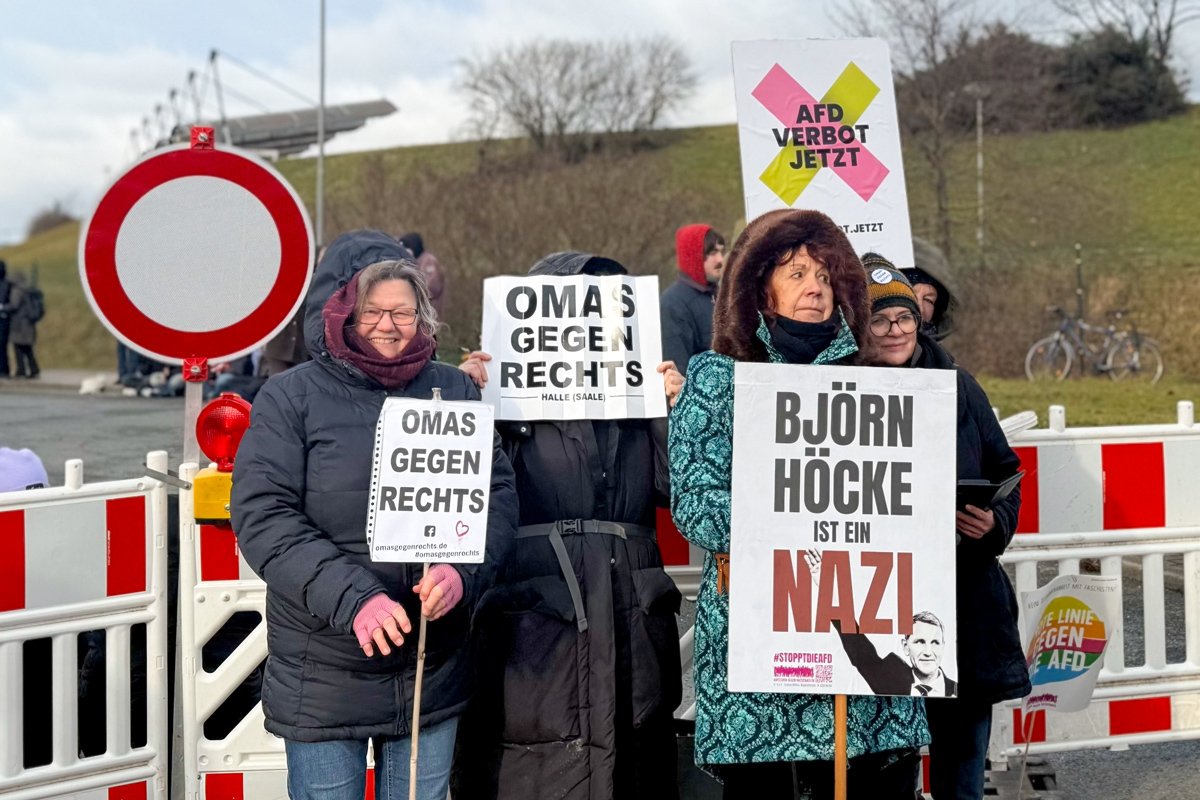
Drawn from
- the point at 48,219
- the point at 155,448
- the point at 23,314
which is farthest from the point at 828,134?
the point at 48,219

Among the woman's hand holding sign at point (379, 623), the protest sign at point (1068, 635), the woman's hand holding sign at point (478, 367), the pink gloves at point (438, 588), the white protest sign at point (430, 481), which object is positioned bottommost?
the protest sign at point (1068, 635)

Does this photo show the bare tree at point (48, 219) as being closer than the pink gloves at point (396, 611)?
No

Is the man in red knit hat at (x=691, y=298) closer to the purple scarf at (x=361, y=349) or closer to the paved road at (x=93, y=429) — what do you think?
the purple scarf at (x=361, y=349)

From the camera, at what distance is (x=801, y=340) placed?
350cm

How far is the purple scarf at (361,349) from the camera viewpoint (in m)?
3.57

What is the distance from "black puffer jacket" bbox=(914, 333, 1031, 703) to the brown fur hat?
0.55 m

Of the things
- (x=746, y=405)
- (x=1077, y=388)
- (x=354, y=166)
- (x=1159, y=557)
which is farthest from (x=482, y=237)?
(x=354, y=166)

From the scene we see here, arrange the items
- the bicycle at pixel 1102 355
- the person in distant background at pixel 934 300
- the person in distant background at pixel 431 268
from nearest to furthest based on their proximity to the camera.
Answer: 1. the person in distant background at pixel 934 300
2. the person in distant background at pixel 431 268
3. the bicycle at pixel 1102 355

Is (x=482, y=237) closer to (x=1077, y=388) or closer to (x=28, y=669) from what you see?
(x=1077, y=388)

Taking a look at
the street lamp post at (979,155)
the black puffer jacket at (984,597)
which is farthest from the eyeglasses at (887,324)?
the street lamp post at (979,155)

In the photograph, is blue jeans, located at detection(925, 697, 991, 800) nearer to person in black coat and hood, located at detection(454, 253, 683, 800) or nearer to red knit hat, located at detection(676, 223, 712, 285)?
person in black coat and hood, located at detection(454, 253, 683, 800)

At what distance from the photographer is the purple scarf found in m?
3.57

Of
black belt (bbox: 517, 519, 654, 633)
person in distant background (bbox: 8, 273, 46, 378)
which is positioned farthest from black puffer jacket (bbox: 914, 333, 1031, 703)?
person in distant background (bbox: 8, 273, 46, 378)

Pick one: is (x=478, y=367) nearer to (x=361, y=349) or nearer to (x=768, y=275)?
(x=361, y=349)
